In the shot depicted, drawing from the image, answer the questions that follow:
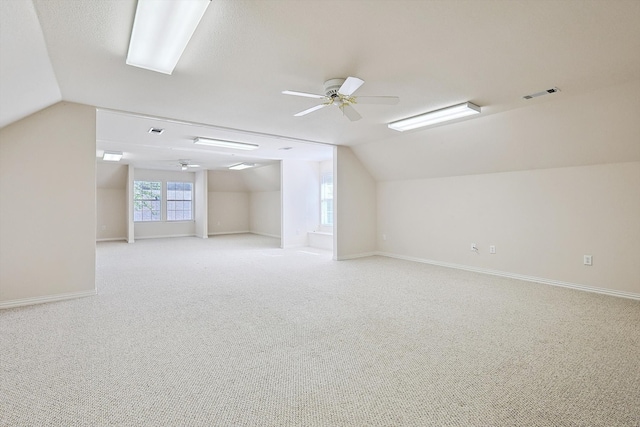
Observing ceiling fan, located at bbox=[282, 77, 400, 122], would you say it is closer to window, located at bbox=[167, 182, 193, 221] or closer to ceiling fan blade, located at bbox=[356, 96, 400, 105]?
ceiling fan blade, located at bbox=[356, 96, 400, 105]

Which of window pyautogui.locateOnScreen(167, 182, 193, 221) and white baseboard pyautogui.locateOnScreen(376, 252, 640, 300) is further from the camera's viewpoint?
window pyautogui.locateOnScreen(167, 182, 193, 221)

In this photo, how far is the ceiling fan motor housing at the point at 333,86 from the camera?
9.45ft

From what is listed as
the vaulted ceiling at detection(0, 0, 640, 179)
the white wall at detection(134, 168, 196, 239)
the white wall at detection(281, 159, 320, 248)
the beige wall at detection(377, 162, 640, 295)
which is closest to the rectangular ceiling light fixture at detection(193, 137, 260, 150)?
the vaulted ceiling at detection(0, 0, 640, 179)

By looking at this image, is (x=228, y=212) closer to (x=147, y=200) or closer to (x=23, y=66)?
(x=147, y=200)

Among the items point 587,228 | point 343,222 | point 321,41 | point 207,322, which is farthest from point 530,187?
point 207,322

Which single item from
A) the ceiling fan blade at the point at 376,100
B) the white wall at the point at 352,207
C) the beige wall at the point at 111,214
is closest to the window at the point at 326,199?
the white wall at the point at 352,207

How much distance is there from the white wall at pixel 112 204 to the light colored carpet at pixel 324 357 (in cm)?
625

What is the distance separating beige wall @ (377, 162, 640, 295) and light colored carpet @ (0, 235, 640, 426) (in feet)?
1.49

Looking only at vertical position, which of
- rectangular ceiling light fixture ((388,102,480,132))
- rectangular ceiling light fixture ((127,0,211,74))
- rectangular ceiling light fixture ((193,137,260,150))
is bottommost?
rectangular ceiling light fixture ((127,0,211,74))

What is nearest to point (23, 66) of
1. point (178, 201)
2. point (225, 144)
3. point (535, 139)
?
point (225, 144)

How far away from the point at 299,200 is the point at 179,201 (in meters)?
4.94

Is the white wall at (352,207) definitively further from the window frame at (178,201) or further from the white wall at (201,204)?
the window frame at (178,201)

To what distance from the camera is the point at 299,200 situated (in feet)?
27.5

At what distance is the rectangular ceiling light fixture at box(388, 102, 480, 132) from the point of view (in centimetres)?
369
